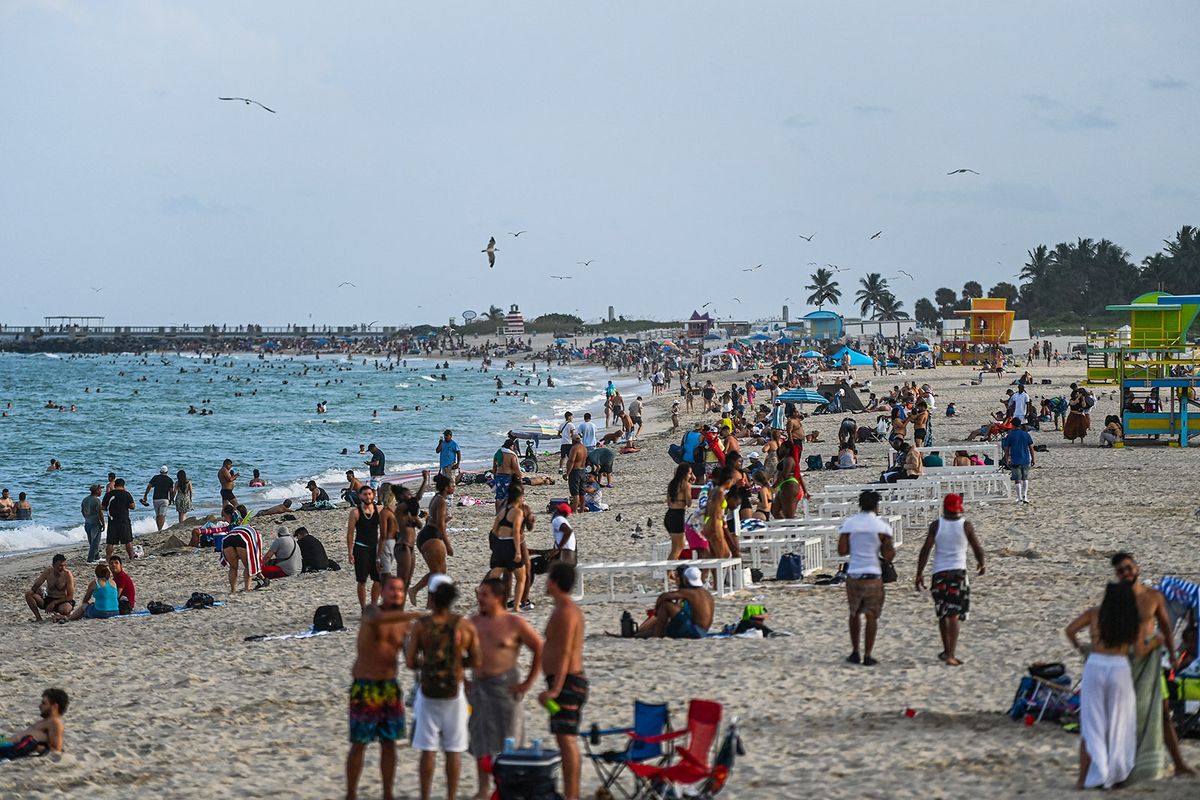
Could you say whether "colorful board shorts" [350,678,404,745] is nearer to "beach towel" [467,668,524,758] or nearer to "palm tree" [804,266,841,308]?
"beach towel" [467,668,524,758]

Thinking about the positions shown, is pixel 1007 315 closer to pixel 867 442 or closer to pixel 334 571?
pixel 867 442

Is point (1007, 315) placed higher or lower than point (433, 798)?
higher

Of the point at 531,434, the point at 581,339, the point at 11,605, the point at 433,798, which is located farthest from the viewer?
the point at 581,339

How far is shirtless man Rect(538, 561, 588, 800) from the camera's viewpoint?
6.55m

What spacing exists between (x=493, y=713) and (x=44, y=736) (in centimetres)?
371

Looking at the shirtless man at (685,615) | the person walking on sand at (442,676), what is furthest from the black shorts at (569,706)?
the shirtless man at (685,615)

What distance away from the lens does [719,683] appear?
30.7ft

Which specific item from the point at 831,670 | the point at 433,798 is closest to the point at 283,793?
the point at 433,798

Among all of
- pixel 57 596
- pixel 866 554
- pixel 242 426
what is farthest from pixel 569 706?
pixel 242 426

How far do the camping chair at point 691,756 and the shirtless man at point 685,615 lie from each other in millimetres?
4279

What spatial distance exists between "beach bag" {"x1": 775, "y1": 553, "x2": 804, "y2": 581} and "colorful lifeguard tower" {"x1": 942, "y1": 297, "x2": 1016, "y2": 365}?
53365mm

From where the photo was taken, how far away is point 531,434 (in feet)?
121

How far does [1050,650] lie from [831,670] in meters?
1.62

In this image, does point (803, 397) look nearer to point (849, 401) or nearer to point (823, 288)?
A: point (849, 401)
